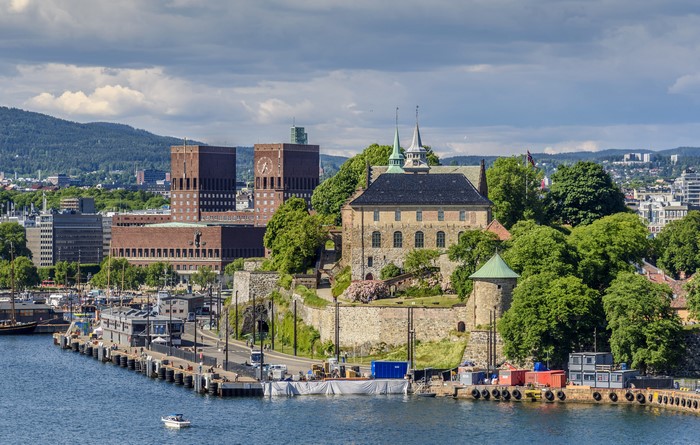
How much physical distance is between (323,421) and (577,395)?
1660 centimetres

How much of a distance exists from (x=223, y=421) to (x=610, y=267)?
110 feet

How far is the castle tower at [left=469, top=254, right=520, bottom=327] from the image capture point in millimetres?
116688

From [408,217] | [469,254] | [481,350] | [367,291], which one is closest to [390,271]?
[367,291]

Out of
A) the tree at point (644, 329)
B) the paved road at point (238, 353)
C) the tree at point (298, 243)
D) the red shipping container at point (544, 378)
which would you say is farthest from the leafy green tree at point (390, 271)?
the tree at point (644, 329)

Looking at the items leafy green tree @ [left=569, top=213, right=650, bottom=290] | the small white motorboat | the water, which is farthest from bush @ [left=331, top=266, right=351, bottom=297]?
the small white motorboat

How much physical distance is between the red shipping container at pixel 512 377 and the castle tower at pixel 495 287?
668 cm

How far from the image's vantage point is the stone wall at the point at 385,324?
121 metres

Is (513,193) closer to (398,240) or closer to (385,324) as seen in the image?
(398,240)

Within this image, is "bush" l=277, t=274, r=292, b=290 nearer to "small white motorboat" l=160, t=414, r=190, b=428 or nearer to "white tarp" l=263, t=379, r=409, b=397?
"white tarp" l=263, t=379, r=409, b=397

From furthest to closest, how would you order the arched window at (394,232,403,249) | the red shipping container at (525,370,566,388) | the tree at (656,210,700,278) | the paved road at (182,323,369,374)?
Result: the tree at (656,210,700,278) < the arched window at (394,232,403,249) < the paved road at (182,323,369,374) < the red shipping container at (525,370,566,388)

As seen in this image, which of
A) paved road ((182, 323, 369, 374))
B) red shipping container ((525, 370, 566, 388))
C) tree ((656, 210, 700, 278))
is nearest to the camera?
red shipping container ((525, 370, 566, 388))

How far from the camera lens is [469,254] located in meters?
127

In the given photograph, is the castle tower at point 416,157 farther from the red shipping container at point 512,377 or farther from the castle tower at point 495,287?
the red shipping container at point 512,377

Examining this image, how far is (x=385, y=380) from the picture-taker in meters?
112
